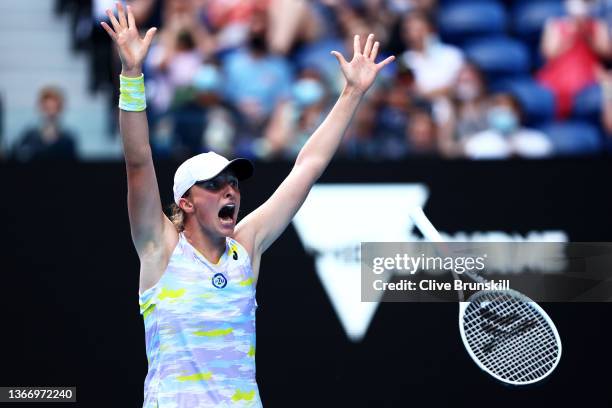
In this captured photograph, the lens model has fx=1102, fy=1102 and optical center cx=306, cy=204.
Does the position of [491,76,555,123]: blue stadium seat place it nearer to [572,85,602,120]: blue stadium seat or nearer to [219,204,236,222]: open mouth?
[572,85,602,120]: blue stadium seat

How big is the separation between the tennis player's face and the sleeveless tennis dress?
0.53 feet

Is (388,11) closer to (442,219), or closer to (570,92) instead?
(570,92)

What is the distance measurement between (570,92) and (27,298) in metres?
5.20

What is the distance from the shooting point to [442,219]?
622 cm

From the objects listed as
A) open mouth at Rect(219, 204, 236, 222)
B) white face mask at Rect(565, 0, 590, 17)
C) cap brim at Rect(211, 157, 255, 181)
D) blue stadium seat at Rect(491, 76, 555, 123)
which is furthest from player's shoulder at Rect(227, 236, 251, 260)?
white face mask at Rect(565, 0, 590, 17)

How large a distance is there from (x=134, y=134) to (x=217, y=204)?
1.61 ft

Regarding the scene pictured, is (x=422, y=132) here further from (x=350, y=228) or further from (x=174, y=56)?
(x=174, y=56)

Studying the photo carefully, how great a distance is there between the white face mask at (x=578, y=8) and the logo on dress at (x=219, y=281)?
642 cm

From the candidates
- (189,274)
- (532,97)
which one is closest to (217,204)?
(189,274)

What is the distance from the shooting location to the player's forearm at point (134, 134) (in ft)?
12.8

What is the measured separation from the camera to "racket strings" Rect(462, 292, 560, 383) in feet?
17.0

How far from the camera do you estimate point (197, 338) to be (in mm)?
4031

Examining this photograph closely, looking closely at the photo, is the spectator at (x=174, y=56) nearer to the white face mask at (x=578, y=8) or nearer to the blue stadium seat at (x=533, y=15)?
the blue stadium seat at (x=533, y=15)

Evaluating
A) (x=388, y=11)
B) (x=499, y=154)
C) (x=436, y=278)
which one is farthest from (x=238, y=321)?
(x=388, y=11)
